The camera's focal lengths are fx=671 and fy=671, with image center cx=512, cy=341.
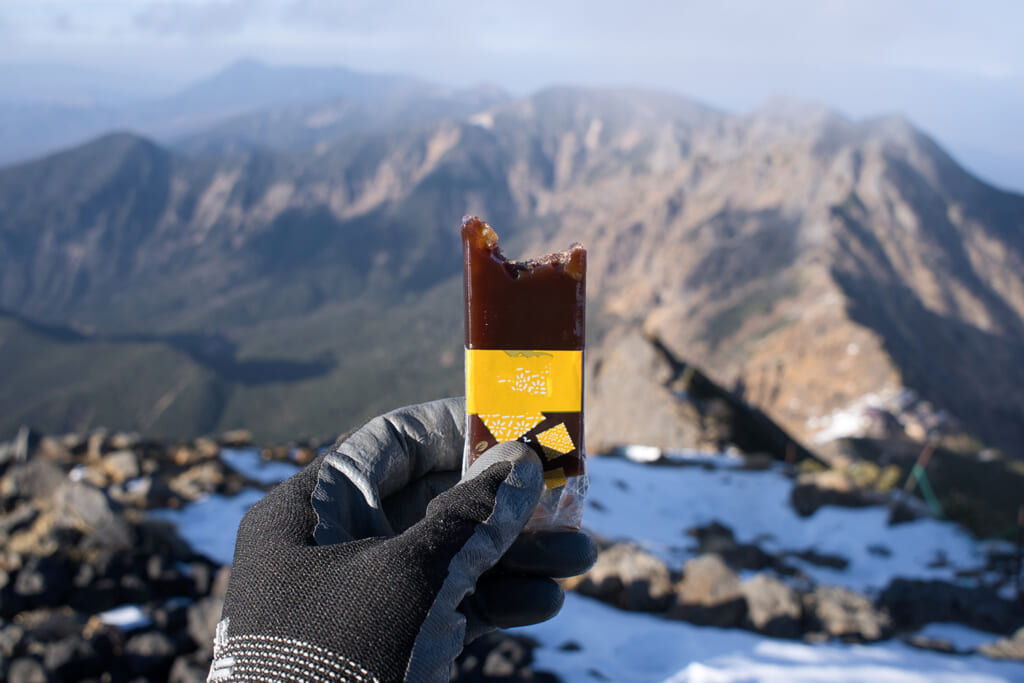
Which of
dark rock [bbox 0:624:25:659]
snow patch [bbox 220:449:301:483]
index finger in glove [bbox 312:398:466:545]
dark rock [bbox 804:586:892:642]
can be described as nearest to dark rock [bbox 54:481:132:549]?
dark rock [bbox 0:624:25:659]

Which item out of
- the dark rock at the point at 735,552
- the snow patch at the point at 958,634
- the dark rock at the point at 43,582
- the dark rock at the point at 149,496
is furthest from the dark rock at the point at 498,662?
the dark rock at the point at 149,496

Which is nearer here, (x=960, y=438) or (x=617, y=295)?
(x=960, y=438)

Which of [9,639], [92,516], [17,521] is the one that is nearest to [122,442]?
[17,521]

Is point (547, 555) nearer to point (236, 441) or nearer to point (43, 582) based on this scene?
point (43, 582)

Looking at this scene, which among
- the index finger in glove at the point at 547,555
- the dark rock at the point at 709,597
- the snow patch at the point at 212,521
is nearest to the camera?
the index finger in glove at the point at 547,555

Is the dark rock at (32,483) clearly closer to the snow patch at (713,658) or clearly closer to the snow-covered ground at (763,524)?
the snow-covered ground at (763,524)

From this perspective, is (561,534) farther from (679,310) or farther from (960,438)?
(679,310)

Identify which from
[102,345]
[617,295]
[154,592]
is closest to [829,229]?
[617,295]
